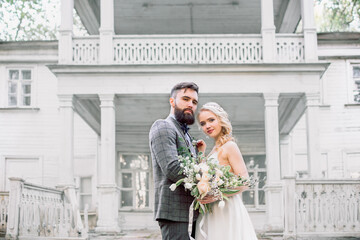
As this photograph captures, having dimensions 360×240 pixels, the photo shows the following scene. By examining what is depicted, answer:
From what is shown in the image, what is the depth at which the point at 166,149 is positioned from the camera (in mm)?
3982

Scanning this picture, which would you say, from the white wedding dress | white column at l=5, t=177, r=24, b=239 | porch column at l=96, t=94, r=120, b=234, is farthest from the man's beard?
porch column at l=96, t=94, r=120, b=234

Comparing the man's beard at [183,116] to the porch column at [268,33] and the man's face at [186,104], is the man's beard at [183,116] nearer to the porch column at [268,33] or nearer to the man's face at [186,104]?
Result: the man's face at [186,104]

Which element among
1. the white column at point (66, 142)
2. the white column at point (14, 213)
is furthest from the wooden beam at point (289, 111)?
the white column at point (14, 213)

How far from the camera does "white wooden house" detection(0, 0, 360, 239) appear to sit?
1255cm

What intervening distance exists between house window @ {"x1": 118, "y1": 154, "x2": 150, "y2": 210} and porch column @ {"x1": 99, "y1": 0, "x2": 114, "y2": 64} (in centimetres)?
612

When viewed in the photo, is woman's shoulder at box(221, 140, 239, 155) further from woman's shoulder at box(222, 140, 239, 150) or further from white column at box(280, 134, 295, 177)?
white column at box(280, 134, 295, 177)

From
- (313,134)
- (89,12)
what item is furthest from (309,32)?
(89,12)

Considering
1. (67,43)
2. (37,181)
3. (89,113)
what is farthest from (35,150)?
(67,43)

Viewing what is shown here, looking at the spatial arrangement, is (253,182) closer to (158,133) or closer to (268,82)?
(158,133)

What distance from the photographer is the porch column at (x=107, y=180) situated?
12.6 metres

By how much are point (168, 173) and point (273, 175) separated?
9.14m

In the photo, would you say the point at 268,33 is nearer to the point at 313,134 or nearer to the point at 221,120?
the point at 313,134

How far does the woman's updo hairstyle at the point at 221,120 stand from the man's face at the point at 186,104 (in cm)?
32

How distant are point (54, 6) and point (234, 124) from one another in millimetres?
17259
